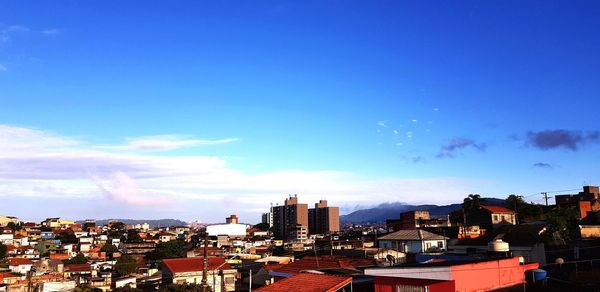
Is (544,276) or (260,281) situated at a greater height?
(544,276)

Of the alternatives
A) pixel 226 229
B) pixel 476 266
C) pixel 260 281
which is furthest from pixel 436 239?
pixel 476 266

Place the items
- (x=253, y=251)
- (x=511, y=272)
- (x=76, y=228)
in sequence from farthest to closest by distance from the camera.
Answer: (x=76, y=228), (x=253, y=251), (x=511, y=272)

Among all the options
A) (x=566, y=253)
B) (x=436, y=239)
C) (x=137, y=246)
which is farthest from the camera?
(x=137, y=246)

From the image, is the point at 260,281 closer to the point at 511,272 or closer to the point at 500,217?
the point at 511,272

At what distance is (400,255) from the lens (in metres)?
47.8

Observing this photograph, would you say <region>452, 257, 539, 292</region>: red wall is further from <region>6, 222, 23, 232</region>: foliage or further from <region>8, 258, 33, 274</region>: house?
<region>6, 222, 23, 232</region>: foliage

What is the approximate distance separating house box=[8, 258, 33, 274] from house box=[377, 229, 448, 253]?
193 ft

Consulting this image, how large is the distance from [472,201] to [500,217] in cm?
862

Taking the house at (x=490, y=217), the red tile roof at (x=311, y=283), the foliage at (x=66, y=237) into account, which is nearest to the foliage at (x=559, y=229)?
the house at (x=490, y=217)

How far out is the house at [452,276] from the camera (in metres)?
18.8

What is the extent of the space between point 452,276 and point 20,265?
79.6 meters

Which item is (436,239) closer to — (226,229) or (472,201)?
(226,229)

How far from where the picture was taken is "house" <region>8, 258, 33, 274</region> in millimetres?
74562

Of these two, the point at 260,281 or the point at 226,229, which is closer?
the point at 226,229
